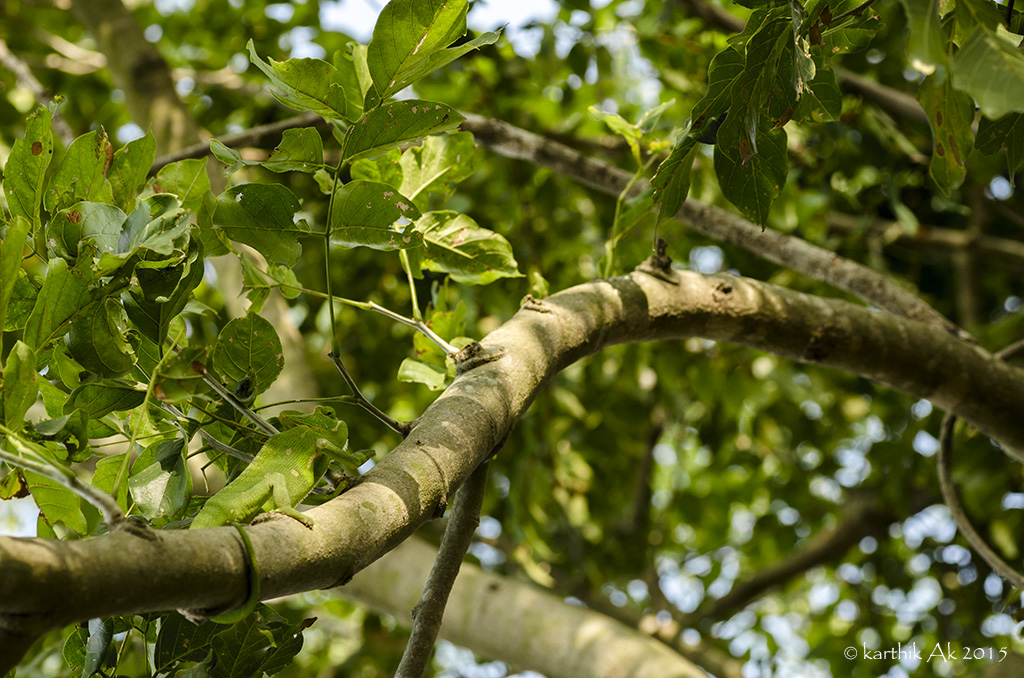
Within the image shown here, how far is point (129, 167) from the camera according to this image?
29.5 inches

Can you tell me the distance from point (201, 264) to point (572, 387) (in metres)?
1.64

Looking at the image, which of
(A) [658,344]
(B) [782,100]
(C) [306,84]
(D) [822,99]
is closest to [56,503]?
(C) [306,84]

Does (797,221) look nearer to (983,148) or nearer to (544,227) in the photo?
(544,227)

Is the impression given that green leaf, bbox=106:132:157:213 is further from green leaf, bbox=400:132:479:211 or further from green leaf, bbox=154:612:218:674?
green leaf, bbox=154:612:218:674

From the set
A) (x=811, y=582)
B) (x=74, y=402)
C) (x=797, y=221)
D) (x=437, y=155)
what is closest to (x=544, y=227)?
(x=797, y=221)

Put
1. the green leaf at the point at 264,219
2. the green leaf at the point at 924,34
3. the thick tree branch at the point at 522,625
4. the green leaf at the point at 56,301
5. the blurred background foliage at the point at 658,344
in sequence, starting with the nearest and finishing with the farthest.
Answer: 1. the green leaf at the point at 924,34
2. the green leaf at the point at 56,301
3. the green leaf at the point at 264,219
4. the thick tree branch at the point at 522,625
5. the blurred background foliage at the point at 658,344

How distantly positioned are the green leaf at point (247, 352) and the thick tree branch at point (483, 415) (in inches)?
6.0

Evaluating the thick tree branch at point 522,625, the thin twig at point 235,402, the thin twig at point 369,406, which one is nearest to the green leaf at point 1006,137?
the thin twig at point 369,406

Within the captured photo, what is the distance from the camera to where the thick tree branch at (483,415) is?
0.39m

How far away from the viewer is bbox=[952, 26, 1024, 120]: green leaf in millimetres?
471

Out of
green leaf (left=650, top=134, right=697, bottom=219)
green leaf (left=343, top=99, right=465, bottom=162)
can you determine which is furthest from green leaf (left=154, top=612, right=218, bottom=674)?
green leaf (left=650, top=134, right=697, bottom=219)

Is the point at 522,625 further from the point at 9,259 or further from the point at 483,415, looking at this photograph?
the point at 9,259

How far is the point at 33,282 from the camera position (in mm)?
692

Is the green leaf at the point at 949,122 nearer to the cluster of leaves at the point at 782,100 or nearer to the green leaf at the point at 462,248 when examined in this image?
the cluster of leaves at the point at 782,100
